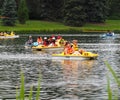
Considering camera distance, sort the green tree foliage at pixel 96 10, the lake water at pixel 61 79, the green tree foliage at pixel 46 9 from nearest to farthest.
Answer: the lake water at pixel 61 79
the green tree foliage at pixel 96 10
the green tree foliage at pixel 46 9

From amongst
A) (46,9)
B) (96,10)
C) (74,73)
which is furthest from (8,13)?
(74,73)

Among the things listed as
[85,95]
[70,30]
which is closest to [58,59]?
[85,95]

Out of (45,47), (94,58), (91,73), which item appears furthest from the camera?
(45,47)

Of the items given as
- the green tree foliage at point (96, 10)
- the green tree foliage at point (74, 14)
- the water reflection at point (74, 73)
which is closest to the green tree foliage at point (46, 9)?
the green tree foliage at point (74, 14)

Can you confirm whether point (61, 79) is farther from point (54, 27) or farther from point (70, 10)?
point (70, 10)

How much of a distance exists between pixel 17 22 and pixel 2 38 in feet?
78.3

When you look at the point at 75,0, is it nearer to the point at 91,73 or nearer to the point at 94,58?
the point at 94,58

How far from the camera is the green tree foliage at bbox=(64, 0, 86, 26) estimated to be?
99613mm

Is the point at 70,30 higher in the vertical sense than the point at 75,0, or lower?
lower

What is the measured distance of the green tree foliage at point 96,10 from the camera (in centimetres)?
10262

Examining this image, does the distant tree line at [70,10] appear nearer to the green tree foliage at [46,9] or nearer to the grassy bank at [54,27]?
the green tree foliage at [46,9]

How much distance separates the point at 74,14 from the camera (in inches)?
3949

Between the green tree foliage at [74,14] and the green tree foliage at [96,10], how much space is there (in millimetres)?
2344

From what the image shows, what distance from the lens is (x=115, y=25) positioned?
105 meters
